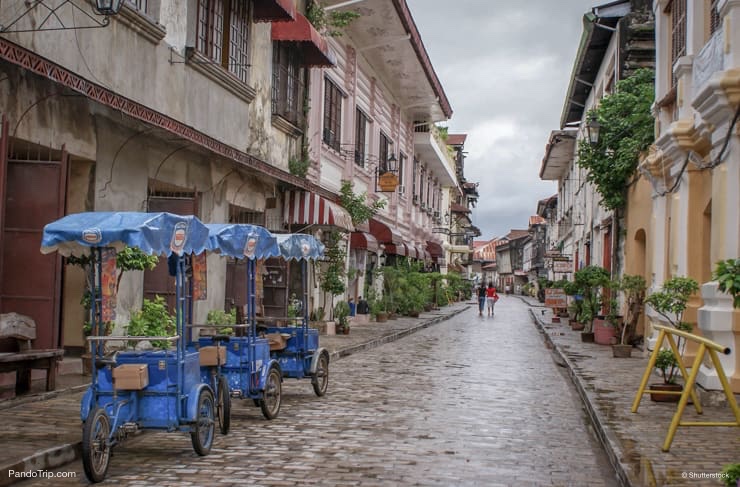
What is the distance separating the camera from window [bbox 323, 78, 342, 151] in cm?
2283

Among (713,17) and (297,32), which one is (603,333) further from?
(713,17)

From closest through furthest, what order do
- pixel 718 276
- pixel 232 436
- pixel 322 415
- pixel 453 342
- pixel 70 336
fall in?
pixel 718 276 < pixel 232 436 < pixel 322 415 < pixel 70 336 < pixel 453 342

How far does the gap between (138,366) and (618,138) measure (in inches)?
642

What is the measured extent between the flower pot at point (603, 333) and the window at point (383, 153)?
10.8 meters

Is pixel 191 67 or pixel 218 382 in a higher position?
pixel 191 67

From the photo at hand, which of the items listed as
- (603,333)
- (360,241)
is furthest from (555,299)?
(603,333)

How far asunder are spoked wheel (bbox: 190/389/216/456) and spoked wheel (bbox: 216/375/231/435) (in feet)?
2.16

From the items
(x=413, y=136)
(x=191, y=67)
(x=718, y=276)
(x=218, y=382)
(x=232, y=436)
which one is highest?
(x=413, y=136)

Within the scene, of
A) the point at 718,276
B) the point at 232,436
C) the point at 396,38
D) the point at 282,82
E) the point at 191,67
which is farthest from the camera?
the point at 396,38

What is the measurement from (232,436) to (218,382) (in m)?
0.56

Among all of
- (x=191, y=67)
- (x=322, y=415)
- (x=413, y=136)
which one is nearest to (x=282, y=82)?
(x=191, y=67)

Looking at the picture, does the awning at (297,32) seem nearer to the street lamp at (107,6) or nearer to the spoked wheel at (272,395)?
the street lamp at (107,6)

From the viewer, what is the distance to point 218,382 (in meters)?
8.54

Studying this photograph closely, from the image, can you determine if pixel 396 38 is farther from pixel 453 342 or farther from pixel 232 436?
pixel 232 436
